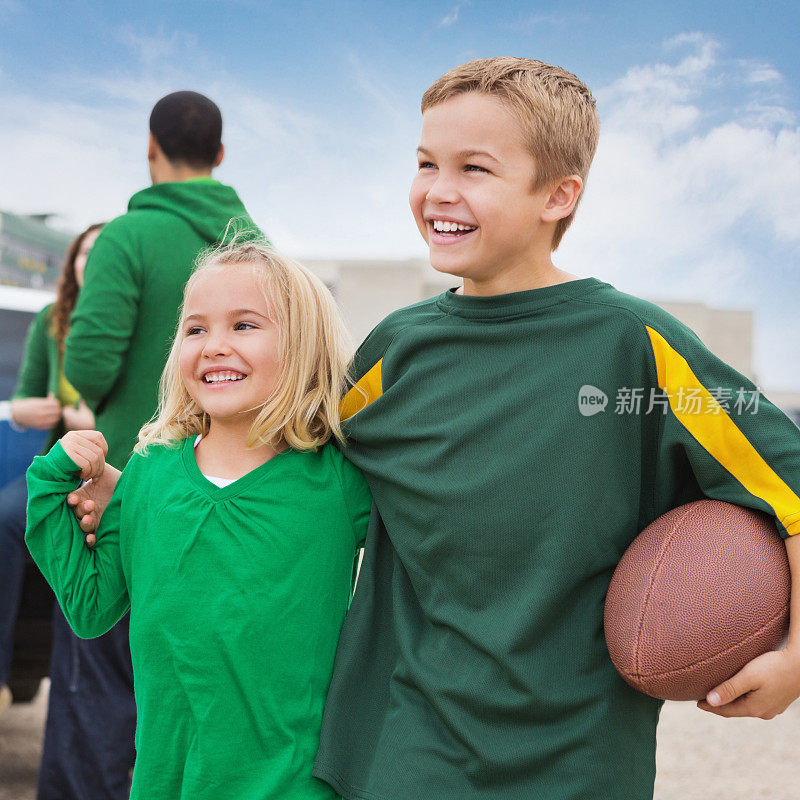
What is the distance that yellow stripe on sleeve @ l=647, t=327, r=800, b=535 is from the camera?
70.9 inches

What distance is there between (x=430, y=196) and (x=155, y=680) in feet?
3.87

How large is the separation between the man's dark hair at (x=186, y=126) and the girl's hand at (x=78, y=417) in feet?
3.34

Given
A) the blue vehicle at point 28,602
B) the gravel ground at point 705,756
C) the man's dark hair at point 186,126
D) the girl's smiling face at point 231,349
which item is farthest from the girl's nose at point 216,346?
the gravel ground at point 705,756

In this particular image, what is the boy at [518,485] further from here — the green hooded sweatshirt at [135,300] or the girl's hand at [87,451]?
the green hooded sweatshirt at [135,300]

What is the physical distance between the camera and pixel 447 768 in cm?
186

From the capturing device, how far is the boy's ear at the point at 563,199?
6.59 ft

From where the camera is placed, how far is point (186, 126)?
→ 10.8ft

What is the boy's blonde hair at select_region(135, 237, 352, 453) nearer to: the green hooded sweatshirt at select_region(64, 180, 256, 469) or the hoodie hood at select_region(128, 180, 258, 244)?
the green hooded sweatshirt at select_region(64, 180, 256, 469)

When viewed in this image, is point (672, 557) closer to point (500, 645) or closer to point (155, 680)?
point (500, 645)

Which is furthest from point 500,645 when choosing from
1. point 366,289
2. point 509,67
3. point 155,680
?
point 366,289

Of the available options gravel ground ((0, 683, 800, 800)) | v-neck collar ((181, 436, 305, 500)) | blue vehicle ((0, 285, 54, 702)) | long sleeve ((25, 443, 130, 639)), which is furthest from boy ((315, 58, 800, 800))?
gravel ground ((0, 683, 800, 800))

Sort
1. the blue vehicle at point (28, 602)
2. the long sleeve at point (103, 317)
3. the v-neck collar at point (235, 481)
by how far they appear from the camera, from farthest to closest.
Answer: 1. the blue vehicle at point (28, 602)
2. the long sleeve at point (103, 317)
3. the v-neck collar at point (235, 481)

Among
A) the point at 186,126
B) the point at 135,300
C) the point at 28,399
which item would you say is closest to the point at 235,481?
the point at 135,300

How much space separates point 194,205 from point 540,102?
1691mm
